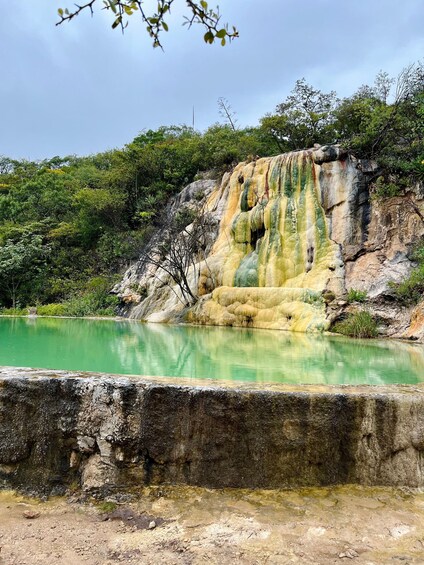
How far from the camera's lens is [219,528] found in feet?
7.23

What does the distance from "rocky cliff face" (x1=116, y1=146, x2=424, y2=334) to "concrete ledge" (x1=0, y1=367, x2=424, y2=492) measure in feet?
25.8

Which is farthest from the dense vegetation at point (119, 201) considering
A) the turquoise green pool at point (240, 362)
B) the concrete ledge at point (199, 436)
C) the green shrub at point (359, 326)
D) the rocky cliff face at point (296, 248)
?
the concrete ledge at point (199, 436)

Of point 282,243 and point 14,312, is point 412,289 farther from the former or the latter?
point 14,312

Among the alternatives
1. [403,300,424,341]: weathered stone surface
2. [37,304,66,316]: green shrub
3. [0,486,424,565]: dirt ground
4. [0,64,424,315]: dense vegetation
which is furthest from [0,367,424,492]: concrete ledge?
[37,304,66,316]: green shrub

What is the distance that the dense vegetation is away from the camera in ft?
61.3

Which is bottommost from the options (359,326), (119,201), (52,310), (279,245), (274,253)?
(52,310)

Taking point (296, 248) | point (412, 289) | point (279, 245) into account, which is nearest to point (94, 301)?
point (279, 245)

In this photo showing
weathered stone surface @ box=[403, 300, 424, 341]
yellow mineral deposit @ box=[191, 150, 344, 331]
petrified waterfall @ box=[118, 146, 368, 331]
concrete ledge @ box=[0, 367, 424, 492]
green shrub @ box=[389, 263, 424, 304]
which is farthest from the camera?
petrified waterfall @ box=[118, 146, 368, 331]

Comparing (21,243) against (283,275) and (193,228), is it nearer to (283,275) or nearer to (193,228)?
(193,228)

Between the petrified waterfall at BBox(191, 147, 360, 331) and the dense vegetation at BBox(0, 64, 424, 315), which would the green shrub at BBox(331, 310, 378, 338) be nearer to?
the petrified waterfall at BBox(191, 147, 360, 331)

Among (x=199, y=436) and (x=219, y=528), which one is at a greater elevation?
(x=199, y=436)

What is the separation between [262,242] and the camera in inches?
586

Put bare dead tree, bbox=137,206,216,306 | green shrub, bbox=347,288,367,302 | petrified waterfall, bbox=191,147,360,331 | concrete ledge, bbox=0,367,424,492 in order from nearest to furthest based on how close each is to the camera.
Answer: concrete ledge, bbox=0,367,424,492 < green shrub, bbox=347,288,367,302 < petrified waterfall, bbox=191,147,360,331 < bare dead tree, bbox=137,206,216,306

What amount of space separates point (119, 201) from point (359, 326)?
16253 mm
